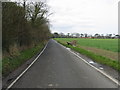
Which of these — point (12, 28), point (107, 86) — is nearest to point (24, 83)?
point (107, 86)

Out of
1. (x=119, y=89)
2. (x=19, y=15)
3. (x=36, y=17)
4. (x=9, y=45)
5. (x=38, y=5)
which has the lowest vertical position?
(x=119, y=89)

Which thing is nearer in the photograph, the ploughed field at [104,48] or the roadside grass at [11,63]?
the roadside grass at [11,63]

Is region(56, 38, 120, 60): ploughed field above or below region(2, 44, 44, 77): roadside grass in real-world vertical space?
below

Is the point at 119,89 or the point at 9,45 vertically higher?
the point at 9,45

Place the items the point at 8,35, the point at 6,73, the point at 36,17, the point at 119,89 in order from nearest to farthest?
the point at 119,89 → the point at 6,73 → the point at 8,35 → the point at 36,17

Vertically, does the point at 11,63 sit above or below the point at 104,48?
above

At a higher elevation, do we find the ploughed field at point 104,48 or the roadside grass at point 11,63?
the roadside grass at point 11,63

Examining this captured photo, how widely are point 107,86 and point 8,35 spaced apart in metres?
9.98

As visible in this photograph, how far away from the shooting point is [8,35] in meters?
13.7

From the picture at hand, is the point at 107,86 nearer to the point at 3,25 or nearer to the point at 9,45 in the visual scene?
the point at 3,25

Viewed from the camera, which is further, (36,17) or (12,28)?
(36,17)

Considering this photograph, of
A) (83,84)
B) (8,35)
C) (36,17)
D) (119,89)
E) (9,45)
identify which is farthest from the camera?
(36,17)

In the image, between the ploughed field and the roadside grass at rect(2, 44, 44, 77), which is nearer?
the roadside grass at rect(2, 44, 44, 77)

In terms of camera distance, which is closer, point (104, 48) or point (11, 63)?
point (11, 63)
